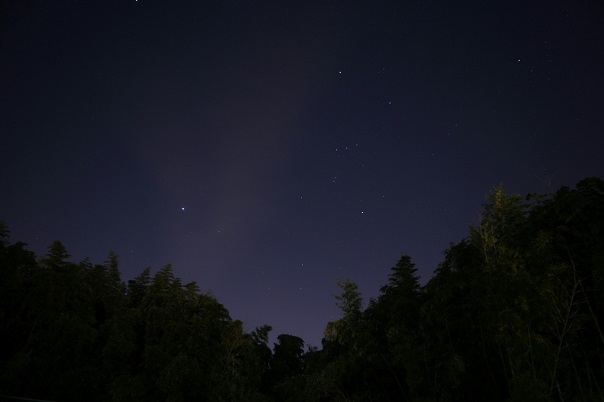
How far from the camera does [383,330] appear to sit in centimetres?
1714

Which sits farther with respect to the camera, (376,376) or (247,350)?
(247,350)

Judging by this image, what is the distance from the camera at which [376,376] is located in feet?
56.5

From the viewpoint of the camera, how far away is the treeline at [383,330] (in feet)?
36.1

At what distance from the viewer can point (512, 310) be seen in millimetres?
11273

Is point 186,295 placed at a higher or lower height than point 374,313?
higher

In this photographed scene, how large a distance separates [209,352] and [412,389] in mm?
9337

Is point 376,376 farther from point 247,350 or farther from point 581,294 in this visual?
point 581,294

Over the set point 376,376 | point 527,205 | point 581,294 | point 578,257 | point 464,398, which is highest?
point 527,205

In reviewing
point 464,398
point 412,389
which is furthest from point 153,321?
point 464,398

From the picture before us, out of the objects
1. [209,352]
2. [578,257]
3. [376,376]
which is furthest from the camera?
[209,352]

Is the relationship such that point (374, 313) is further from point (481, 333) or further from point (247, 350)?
point (247, 350)

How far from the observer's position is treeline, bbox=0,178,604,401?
36.1 ft

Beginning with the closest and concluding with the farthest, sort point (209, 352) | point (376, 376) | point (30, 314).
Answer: point (30, 314), point (376, 376), point (209, 352)

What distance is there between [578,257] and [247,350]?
1493cm
